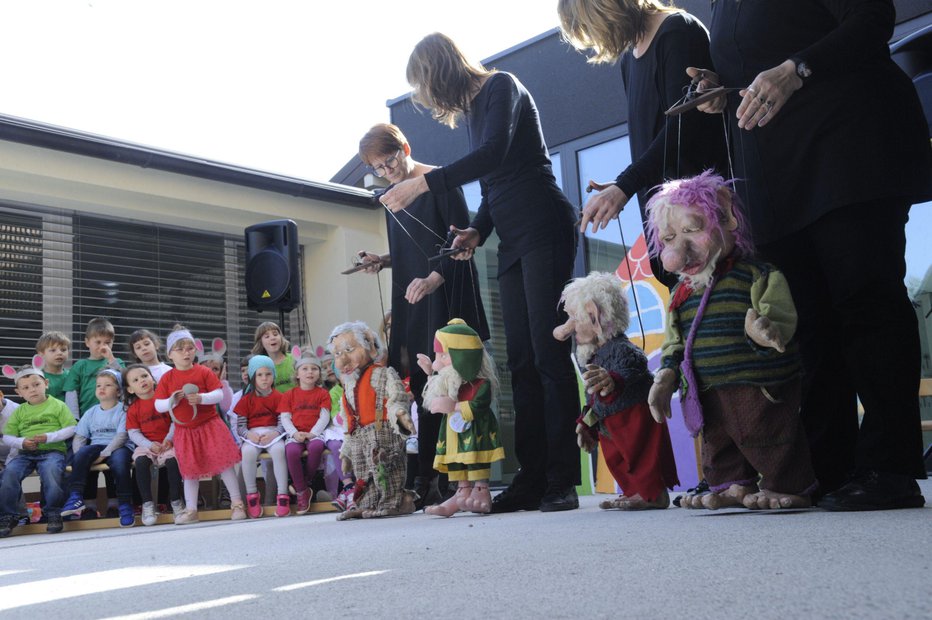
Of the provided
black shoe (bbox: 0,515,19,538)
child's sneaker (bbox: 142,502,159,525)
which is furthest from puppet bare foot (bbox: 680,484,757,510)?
black shoe (bbox: 0,515,19,538)

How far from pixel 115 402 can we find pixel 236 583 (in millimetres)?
4557

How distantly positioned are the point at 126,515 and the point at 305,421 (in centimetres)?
116

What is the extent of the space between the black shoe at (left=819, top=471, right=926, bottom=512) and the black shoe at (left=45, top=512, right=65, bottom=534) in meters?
4.51

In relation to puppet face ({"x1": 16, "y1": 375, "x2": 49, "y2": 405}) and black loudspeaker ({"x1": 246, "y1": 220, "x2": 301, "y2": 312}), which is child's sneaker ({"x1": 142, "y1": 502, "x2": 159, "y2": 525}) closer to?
puppet face ({"x1": 16, "y1": 375, "x2": 49, "y2": 405})

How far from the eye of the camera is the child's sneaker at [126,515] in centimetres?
517

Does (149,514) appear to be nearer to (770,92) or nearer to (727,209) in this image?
(727,209)

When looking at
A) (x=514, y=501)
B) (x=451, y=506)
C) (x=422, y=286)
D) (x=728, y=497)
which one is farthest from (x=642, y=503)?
(x=422, y=286)

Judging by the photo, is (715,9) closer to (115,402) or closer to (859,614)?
(859,614)

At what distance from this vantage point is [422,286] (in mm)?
3334

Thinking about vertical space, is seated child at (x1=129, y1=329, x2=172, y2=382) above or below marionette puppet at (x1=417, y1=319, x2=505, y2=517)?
above

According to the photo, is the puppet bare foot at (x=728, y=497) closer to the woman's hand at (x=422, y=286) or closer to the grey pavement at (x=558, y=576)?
the grey pavement at (x=558, y=576)

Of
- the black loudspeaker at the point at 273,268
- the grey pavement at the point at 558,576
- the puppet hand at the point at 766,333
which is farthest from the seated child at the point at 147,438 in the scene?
the puppet hand at the point at 766,333

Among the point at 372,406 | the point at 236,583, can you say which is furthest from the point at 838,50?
the point at 372,406

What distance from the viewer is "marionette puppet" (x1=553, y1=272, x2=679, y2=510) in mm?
2572
